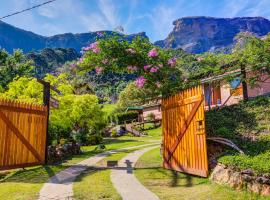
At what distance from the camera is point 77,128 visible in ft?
92.0

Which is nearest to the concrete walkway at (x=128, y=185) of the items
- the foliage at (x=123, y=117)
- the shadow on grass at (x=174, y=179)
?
the shadow on grass at (x=174, y=179)

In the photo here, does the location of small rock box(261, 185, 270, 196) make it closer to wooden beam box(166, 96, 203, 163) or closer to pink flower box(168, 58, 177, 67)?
wooden beam box(166, 96, 203, 163)

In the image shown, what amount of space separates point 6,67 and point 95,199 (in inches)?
1476

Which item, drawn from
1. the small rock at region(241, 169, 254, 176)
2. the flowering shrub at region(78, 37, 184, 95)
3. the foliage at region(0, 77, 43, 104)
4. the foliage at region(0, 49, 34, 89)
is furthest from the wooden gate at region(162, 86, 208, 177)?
the foliage at region(0, 49, 34, 89)

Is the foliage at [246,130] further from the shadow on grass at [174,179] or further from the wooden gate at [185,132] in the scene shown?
the shadow on grass at [174,179]

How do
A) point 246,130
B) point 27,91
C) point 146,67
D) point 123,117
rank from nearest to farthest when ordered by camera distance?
point 246,130 < point 146,67 < point 27,91 < point 123,117

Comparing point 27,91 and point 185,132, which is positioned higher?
point 27,91

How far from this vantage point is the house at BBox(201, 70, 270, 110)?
560 inches

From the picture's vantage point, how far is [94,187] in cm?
820

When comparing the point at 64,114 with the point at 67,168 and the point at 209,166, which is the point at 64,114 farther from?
the point at 209,166

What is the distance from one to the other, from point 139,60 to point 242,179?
22.2 ft

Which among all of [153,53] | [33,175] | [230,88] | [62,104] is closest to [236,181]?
[153,53]

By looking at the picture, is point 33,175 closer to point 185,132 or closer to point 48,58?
point 185,132

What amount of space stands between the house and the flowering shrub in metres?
2.86
